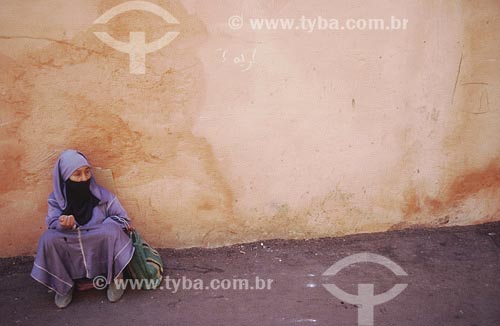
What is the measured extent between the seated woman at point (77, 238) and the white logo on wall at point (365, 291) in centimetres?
165

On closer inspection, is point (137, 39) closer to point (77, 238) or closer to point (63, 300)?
point (77, 238)

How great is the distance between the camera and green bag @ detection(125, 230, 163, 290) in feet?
12.4

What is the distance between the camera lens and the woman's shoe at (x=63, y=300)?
3607 millimetres

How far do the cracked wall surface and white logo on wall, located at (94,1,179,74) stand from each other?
4cm

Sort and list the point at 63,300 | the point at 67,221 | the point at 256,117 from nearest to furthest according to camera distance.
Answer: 1. the point at 67,221
2. the point at 63,300
3. the point at 256,117

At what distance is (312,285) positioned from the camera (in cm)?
384

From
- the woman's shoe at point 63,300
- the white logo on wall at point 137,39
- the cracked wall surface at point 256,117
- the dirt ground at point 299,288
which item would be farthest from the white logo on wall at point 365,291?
the white logo on wall at point 137,39

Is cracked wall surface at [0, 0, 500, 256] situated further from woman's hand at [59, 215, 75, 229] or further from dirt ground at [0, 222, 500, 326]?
woman's hand at [59, 215, 75, 229]

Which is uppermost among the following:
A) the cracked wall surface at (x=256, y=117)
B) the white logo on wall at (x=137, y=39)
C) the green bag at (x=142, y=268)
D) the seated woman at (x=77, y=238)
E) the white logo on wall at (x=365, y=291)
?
the white logo on wall at (x=137, y=39)

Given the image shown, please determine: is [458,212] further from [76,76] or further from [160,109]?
[76,76]

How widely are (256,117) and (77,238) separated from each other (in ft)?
5.81

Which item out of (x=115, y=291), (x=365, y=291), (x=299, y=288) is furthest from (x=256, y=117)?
(x=115, y=291)

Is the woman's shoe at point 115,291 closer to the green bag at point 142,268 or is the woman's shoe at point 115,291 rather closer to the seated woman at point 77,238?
the seated woman at point 77,238

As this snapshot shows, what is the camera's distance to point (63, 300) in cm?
362
